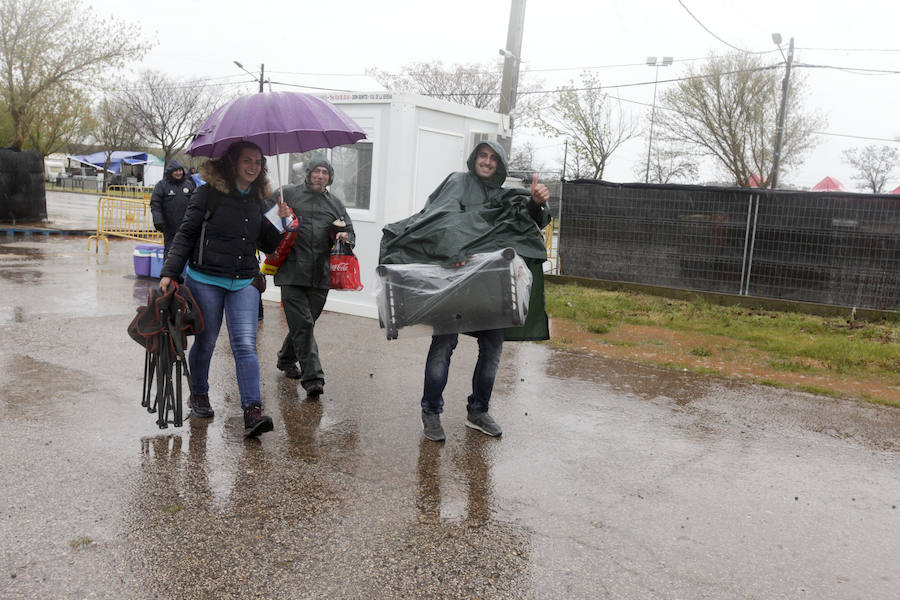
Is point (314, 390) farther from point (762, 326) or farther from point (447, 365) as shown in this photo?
point (762, 326)

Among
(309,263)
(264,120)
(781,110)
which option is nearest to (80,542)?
(264,120)

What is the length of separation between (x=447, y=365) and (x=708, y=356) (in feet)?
13.0

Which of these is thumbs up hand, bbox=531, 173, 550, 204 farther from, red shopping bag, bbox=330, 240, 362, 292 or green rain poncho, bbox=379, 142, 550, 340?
red shopping bag, bbox=330, 240, 362, 292

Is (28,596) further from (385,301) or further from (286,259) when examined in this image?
(286,259)

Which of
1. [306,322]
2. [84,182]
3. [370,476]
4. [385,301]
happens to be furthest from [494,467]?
[84,182]

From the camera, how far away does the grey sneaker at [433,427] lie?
4.79 m

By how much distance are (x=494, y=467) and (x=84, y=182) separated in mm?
57899

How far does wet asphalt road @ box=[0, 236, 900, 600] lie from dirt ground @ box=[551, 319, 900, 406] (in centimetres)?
43

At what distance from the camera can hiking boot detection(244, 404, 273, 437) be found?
457 centimetres

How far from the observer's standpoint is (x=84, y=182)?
5525cm

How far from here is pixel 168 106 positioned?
57000mm

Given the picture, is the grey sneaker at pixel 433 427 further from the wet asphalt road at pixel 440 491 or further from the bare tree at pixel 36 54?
the bare tree at pixel 36 54

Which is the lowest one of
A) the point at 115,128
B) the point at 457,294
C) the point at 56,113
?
the point at 457,294

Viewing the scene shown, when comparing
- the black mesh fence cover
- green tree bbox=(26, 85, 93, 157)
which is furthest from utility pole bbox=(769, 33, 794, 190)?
the black mesh fence cover
